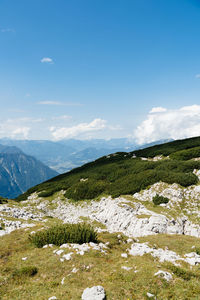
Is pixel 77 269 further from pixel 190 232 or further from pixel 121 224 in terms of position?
pixel 190 232

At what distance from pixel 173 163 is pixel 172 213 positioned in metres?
15.2

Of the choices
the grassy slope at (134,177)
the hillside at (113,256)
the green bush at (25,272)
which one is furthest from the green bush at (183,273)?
the grassy slope at (134,177)

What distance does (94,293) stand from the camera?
653 cm

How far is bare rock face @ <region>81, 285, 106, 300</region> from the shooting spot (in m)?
6.37

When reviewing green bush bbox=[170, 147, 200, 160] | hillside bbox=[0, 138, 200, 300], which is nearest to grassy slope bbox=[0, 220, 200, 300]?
hillside bbox=[0, 138, 200, 300]

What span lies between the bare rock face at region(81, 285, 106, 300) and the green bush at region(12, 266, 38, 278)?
3.37 metres

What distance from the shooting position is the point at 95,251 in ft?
33.7

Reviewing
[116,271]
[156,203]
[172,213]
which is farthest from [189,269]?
[156,203]

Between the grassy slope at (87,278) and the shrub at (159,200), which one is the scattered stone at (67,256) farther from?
the shrub at (159,200)

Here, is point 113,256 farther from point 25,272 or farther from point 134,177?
point 134,177

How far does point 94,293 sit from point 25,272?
4.05m

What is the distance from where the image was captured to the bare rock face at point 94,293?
6367 millimetres

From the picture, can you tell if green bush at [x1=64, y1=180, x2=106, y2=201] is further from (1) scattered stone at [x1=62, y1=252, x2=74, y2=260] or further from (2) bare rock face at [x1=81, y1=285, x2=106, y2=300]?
(2) bare rock face at [x1=81, y1=285, x2=106, y2=300]

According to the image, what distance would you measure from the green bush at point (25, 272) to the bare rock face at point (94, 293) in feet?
11.1
